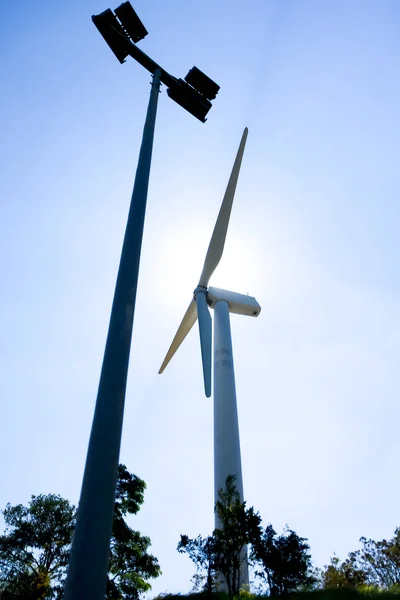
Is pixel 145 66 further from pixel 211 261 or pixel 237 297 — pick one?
pixel 237 297

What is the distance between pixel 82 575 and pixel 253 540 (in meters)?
12.5

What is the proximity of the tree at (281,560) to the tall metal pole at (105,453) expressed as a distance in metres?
12.7

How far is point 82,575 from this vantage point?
346 centimetres

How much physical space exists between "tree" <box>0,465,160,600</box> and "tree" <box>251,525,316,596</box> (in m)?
14.0

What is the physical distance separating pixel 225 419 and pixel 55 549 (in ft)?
68.8

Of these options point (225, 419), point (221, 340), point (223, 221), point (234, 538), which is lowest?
point (234, 538)

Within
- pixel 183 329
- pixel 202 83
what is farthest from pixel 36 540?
pixel 202 83

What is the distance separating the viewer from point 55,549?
31.7 metres

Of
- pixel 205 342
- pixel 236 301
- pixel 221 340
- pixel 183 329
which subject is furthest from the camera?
pixel 183 329

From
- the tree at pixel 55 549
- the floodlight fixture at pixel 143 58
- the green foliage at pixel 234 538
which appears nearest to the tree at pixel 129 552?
the tree at pixel 55 549

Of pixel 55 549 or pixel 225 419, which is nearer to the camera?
pixel 225 419

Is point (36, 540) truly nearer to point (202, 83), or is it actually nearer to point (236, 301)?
point (236, 301)

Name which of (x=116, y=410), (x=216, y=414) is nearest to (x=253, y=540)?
(x=216, y=414)

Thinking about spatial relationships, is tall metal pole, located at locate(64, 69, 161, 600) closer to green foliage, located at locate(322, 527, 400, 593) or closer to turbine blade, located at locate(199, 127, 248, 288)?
turbine blade, located at locate(199, 127, 248, 288)
